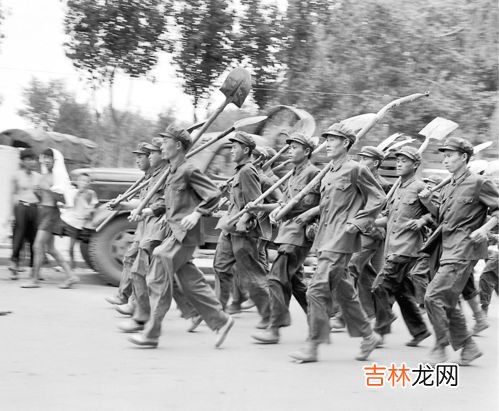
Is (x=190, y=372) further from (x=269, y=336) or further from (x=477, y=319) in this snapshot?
(x=477, y=319)

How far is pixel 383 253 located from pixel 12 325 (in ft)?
12.0

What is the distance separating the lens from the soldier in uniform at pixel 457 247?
20.9ft

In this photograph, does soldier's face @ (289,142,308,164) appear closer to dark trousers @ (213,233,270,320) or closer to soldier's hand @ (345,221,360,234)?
dark trousers @ (213,233,270,320)

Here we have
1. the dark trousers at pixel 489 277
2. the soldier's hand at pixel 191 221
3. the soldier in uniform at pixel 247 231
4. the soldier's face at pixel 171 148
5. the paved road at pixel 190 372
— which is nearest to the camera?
the paved road at pixel 190 372

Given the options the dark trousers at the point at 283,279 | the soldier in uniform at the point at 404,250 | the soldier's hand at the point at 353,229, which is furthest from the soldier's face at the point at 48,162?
the soldier's hand at the point at 353,229

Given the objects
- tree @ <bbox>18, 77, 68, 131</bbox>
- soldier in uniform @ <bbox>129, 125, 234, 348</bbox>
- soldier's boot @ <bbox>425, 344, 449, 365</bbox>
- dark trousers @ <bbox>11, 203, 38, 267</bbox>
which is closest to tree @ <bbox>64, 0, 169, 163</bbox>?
dark trousers @ <bbox>11, 203, 38, 267</bbox>

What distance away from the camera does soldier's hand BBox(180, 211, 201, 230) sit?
659cm

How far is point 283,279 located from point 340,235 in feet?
3.72

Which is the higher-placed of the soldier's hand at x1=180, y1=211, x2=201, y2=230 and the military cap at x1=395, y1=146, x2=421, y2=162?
the military cap at x1=395, y1=146, x2=421, y2=162

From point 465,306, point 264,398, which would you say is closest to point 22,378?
point 264,398

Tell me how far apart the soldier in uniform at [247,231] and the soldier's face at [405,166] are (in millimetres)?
1347

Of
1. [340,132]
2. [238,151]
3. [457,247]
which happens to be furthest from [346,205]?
[238,151]

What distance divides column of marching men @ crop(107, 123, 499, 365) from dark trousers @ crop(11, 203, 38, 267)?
2.14 meters

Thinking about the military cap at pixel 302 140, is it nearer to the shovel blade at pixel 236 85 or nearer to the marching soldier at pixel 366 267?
the marching soldier at pixel 366 267
